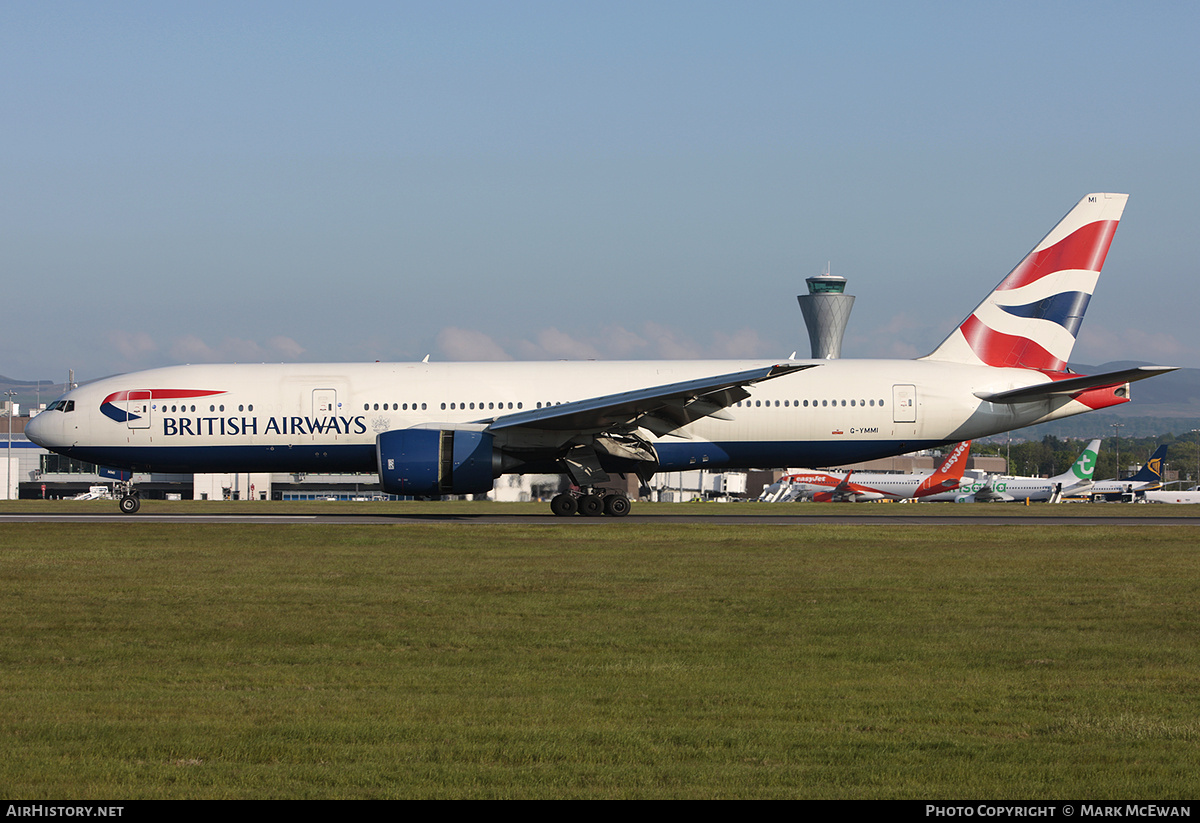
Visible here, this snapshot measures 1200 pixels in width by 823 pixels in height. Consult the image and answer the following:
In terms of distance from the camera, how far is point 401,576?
15.0m

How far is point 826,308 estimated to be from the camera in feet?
603

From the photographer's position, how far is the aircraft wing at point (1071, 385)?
25.7 m

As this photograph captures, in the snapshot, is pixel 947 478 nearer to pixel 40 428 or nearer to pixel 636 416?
pixel 636 416

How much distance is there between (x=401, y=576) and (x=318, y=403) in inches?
580

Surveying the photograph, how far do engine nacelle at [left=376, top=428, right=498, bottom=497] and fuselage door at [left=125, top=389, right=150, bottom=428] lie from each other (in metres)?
7.66

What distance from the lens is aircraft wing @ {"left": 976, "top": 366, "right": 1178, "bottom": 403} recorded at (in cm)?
2569

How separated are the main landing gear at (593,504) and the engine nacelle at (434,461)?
2956 millimetres

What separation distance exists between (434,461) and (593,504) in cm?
447

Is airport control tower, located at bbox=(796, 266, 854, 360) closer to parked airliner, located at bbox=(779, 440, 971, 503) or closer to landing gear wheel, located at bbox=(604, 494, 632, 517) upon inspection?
parked airliner, located at bbox=(779, 440, 971, 503)

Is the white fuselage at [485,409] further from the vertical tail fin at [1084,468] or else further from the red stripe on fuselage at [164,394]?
the vertical tail fin at [1084,468]

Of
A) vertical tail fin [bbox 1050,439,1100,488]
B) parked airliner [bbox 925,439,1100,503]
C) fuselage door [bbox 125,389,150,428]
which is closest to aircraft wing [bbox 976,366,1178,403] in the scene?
fuselage door [bbox 125,389,150,428]

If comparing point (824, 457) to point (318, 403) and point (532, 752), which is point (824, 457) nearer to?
point (318, 403)

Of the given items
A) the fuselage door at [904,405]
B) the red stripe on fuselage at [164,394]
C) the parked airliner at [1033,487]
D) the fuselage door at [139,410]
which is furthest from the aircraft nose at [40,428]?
the parked airliner at [1033,487]
